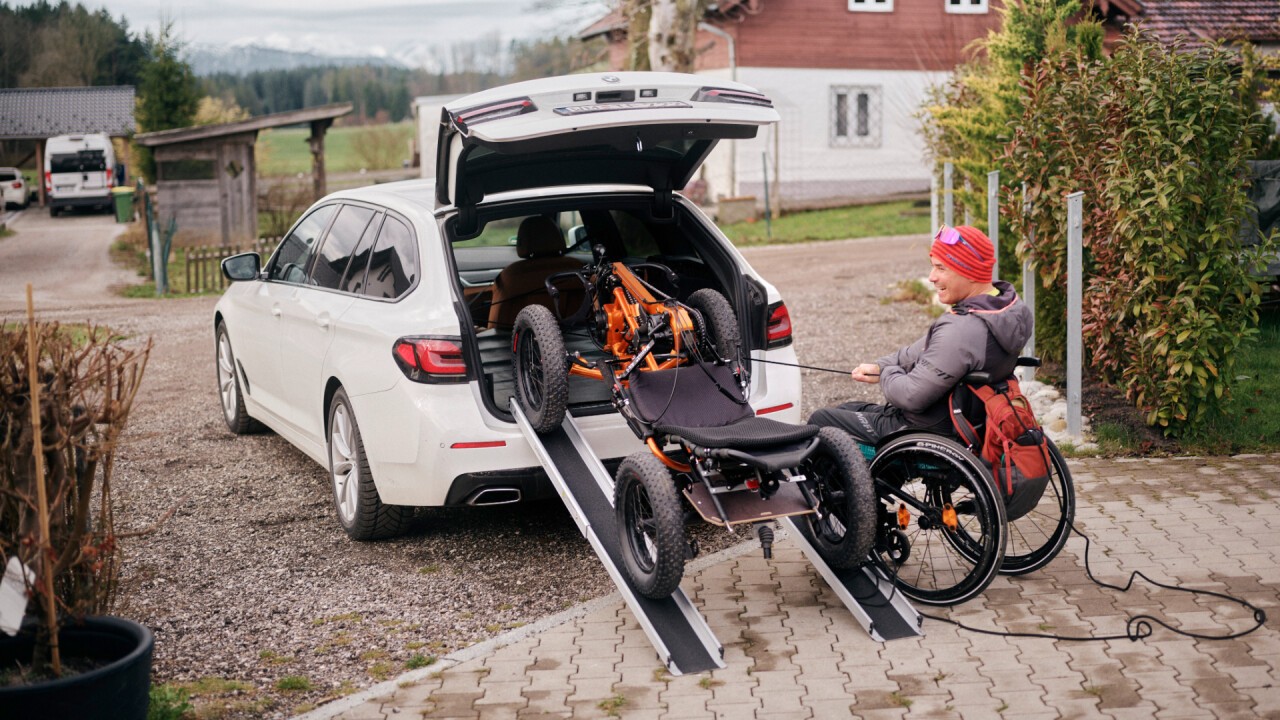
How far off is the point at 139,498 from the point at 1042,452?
4882mm

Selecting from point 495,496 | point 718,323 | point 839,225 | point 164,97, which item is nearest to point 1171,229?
point 718,323

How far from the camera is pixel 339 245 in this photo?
672 cm

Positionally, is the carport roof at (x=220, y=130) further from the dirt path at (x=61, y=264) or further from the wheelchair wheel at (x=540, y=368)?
the wheelchair wheel at (x=540, y=368)

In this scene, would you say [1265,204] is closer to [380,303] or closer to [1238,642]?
[1238,642]

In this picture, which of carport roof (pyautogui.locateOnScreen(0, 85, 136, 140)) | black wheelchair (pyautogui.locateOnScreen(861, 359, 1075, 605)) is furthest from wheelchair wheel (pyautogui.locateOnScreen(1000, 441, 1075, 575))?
carport roof (pyautogui.locateOnScreen(0, 85, 136, 140))

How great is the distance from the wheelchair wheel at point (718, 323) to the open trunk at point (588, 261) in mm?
309

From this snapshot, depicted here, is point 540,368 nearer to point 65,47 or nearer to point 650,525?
point 650,525

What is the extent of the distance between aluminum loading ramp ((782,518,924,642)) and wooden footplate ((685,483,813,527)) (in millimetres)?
105

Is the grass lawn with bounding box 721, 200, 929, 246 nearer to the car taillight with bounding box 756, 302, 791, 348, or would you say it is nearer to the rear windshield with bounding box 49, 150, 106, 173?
the car taillight with bounding box 756, 302, 791, 348

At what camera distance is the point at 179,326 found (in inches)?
592

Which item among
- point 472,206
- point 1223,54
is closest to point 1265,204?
point 1223,54

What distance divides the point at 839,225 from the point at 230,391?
704 inches

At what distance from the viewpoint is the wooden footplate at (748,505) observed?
15.8ft

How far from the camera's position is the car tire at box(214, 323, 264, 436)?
846 centimetres
